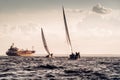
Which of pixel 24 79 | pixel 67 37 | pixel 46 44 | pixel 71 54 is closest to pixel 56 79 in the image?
pixel 24 79

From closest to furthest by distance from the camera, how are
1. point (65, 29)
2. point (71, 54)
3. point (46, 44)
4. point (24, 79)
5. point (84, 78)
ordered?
1. point (24, 79)
2. point (84, 78)
3. point (65, 29)
4. point (71, 54)
5. point (46, 44)

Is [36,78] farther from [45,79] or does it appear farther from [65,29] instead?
[65,29]

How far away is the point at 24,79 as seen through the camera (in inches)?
1794

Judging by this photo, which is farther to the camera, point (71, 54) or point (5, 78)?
point (71, 54)

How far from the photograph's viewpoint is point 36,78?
4722cm

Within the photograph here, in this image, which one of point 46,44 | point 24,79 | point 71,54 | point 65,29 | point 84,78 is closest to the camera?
point 24,79

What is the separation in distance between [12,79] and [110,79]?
15192 mm

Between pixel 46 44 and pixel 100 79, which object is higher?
pixel 46 44

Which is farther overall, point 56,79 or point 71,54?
point 71,54

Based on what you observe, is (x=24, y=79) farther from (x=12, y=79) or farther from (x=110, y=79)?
(x=110, y=79)

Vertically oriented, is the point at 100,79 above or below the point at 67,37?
below

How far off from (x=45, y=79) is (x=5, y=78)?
6.15 m

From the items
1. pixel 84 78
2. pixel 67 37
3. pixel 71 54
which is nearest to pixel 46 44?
pixel 71 54

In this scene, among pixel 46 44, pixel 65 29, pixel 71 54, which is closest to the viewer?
pixel 65 29
